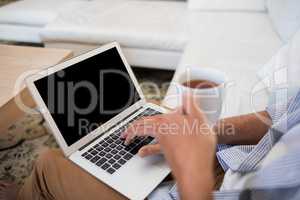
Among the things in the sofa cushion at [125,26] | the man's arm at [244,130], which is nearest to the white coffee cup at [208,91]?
the man's arm at [244,130]

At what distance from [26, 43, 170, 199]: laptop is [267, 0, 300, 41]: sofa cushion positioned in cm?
86

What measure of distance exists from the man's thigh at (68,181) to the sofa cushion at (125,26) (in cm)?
111

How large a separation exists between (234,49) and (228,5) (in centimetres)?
63

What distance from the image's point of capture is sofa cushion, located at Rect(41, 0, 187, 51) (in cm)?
170

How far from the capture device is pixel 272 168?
1.40 ft

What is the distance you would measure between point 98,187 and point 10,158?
0.84 meters

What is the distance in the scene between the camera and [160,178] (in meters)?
0.67

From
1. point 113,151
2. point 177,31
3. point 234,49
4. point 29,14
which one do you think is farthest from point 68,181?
point 29,14

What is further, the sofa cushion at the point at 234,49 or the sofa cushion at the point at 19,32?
the sofa cushion at the point at 19,32

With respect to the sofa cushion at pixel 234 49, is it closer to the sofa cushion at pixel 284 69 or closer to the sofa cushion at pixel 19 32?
the sofa cushion at pixel 284 69

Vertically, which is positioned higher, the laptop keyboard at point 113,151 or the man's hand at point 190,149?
the man's hand at point 190,149

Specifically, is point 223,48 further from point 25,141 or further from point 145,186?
point 25,141

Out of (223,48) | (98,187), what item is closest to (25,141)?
(98,187)

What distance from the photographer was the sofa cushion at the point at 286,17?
1327 millimetres
